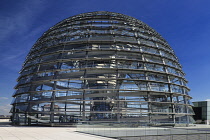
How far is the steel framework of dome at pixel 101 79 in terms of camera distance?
28.8m

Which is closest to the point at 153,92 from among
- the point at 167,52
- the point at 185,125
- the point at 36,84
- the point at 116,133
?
the point at 185,125

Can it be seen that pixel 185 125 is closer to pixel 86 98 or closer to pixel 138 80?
pixel 138 80

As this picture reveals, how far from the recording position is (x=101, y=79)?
1143 inches

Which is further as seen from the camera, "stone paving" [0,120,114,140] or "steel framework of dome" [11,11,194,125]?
"steel framework of dome" [11,11,194,125]

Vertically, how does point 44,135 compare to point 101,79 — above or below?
below

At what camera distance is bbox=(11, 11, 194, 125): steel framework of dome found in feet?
94.6

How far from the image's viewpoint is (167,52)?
36.6 meters

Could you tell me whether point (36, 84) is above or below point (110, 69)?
below

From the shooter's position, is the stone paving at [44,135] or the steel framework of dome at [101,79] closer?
the stone paving at [44,135]

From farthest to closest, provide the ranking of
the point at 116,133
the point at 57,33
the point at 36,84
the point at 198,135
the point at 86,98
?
the point at 57,33
the point at 36,84
the point at 86,98
the point at 116,133
the point at 198,135

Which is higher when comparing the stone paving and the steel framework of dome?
the steel framework of dome

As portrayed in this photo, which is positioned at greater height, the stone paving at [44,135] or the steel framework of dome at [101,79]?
the steel framework of dome at [101,79]

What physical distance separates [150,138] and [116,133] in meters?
2.90

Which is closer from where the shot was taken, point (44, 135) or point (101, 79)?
point (44, 135)
